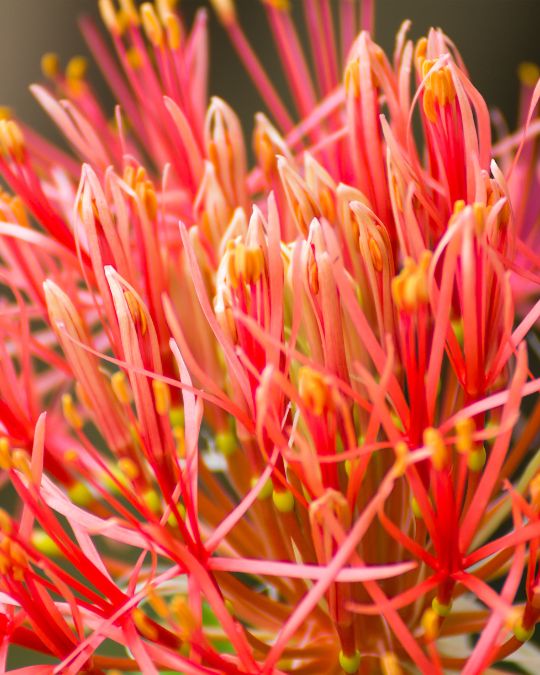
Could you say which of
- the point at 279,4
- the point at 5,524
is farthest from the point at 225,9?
the point at 5,524

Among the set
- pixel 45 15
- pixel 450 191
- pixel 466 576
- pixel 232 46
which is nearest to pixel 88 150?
pixel 450 191

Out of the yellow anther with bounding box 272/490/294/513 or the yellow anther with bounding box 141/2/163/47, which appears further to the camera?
the yellow anther with bounding box 141/2/163/47

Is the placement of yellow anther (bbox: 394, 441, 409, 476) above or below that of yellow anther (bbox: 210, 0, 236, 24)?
below

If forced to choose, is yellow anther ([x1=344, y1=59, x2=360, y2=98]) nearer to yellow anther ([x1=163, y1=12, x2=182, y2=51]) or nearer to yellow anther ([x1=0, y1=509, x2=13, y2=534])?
yellow anther ([x1=163, y1=12, x2=182, y2=51])

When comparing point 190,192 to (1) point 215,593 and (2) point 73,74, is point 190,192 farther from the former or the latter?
(1) point 215,593

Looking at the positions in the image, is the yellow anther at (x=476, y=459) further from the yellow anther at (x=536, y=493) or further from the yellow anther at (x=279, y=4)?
the yellow anther at (x=279, y=4)

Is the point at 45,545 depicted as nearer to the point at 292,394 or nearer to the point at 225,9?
the point at 292,394

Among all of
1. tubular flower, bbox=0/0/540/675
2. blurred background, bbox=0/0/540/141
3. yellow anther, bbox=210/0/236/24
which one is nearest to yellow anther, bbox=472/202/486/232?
tubular flower, bbox=0/0/540/675
